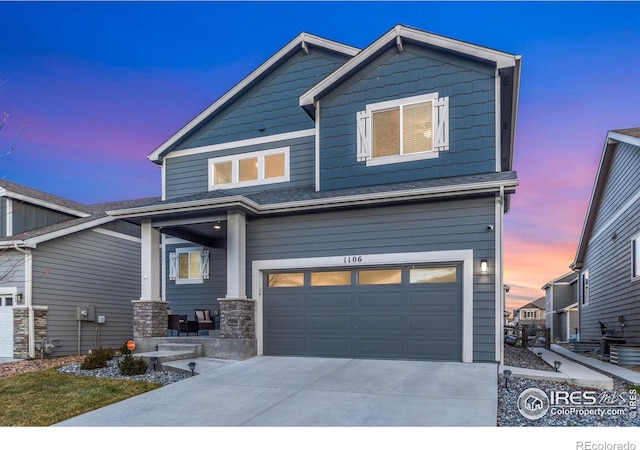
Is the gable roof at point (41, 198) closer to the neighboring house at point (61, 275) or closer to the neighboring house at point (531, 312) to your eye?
the neighboring house at point (61, 275)

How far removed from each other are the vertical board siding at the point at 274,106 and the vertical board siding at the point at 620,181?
796cm

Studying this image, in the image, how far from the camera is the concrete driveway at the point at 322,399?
5652mm

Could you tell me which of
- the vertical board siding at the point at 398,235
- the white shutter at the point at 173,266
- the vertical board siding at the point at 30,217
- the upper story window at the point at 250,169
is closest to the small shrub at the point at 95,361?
the vertical board siding at the point at 398,235

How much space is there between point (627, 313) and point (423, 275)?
7.01m

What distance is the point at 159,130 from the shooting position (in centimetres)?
1625

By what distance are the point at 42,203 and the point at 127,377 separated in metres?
8.78

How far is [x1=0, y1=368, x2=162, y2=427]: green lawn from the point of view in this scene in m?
6.25

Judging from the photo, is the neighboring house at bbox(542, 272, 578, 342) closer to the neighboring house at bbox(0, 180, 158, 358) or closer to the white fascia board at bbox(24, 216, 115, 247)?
the neighboring house at bbox(0, 180, 158, 358)

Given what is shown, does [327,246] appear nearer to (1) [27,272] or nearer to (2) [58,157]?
(1) [27,272]

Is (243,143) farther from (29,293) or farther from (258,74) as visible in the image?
(29,293)

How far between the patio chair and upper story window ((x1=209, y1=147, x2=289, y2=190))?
3517 millimetres

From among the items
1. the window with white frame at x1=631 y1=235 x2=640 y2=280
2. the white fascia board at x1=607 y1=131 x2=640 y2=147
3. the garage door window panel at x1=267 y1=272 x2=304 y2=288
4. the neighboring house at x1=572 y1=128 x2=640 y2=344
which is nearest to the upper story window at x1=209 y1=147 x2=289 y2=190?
the garage door window panel at x1=267 y1=272 x2=304 y2=288
